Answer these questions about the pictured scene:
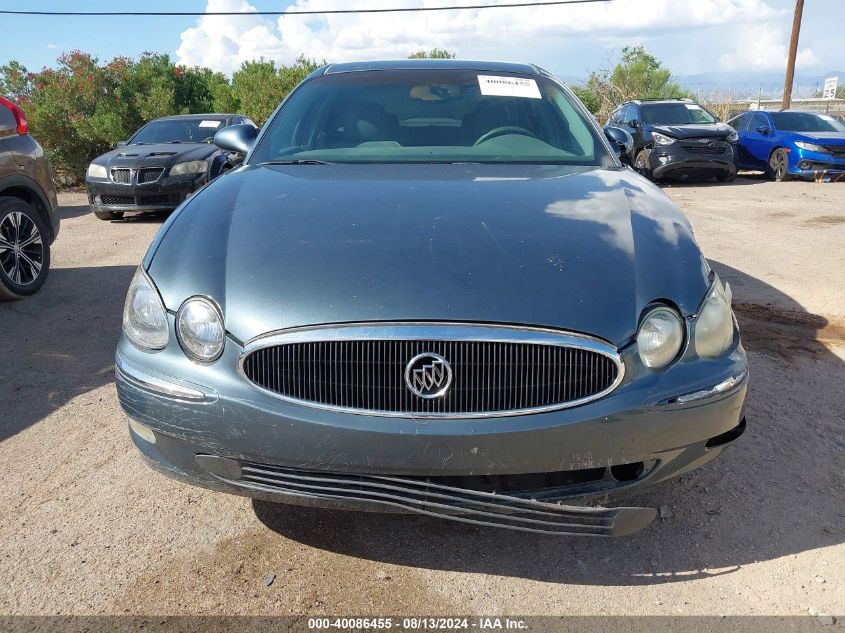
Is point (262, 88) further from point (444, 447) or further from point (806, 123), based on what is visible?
point (444, 447)

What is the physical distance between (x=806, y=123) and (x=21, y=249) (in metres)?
14.7

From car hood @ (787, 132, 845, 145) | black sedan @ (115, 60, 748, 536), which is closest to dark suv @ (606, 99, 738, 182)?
car hood @ (787, 132, 845, 145)

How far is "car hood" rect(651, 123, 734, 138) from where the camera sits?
13.3 m

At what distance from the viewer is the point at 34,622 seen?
217cm

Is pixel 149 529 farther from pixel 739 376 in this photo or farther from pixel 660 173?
pixel 660 173

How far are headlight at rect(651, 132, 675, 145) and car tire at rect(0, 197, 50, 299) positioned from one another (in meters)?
10.8

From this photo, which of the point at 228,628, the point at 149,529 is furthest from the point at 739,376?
the point at 149,529

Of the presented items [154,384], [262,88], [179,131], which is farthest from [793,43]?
[154,384]

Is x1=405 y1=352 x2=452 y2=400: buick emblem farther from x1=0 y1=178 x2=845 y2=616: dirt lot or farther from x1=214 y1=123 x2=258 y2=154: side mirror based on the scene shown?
x1=214 y1=123 x2=258 y2=154: side mirror

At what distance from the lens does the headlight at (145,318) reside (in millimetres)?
2273

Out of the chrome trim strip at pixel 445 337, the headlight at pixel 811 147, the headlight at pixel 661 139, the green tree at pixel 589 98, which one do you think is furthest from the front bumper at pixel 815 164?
the chrome trim strip at pixel 445 337

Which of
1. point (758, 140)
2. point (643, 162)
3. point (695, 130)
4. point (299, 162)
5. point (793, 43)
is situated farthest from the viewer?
point (793, 43)

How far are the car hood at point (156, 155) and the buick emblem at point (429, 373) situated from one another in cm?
829

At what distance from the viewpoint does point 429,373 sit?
6.75ft
